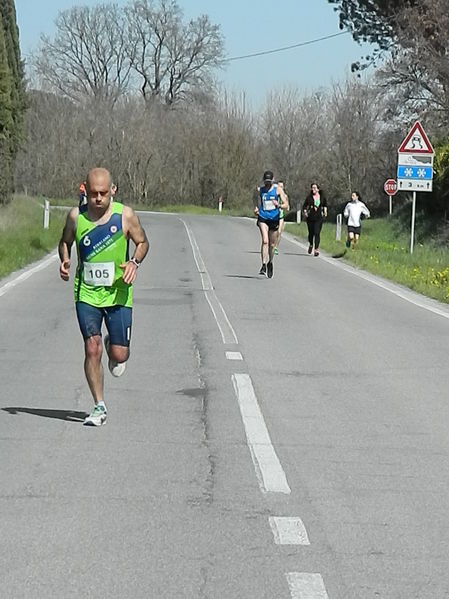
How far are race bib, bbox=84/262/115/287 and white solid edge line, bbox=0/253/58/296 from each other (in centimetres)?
975

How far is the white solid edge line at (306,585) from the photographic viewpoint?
4750mm

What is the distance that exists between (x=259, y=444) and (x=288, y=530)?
6.36 ft

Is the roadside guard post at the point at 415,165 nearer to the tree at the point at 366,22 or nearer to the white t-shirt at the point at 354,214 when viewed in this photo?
the white t-shirt at the point at 354,214

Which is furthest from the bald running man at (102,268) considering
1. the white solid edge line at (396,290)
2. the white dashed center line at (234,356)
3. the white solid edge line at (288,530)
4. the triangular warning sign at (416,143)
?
the triangular warning sign at (416,143)

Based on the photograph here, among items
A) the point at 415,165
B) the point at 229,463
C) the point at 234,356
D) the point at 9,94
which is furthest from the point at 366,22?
the point at 229,463

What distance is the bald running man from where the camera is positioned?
792cm

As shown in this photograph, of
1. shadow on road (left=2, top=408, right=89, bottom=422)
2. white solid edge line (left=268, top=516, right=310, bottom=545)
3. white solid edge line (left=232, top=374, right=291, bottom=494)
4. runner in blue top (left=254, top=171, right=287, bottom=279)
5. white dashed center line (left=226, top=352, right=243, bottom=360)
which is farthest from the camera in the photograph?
runner in blue top (left=254, top=171, right=287, bottom=279)

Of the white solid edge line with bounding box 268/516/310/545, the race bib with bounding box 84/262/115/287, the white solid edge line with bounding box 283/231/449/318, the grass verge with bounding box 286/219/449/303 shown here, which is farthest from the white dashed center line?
the grass verge with bounding box 286/219/449/303

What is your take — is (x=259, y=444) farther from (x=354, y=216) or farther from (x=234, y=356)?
(x=354, y=216)

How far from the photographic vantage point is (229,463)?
707 centimetres

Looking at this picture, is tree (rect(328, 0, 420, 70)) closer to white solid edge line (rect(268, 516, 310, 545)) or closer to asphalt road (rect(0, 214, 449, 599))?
asphalt road (rect(0, 214, 449, 599))

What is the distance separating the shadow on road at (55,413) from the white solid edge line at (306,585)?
11.7 ft

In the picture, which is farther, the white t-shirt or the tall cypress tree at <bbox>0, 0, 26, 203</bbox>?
the tall cypress tree at <bbox>0, 0, 26, 203</bbox>

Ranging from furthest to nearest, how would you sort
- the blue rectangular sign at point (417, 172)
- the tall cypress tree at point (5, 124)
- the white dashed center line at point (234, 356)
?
the tall cypress tree at point (5, 124) → the blue rectangular sign at point (417, 172) → the white dashed center line at point (234, 356)
